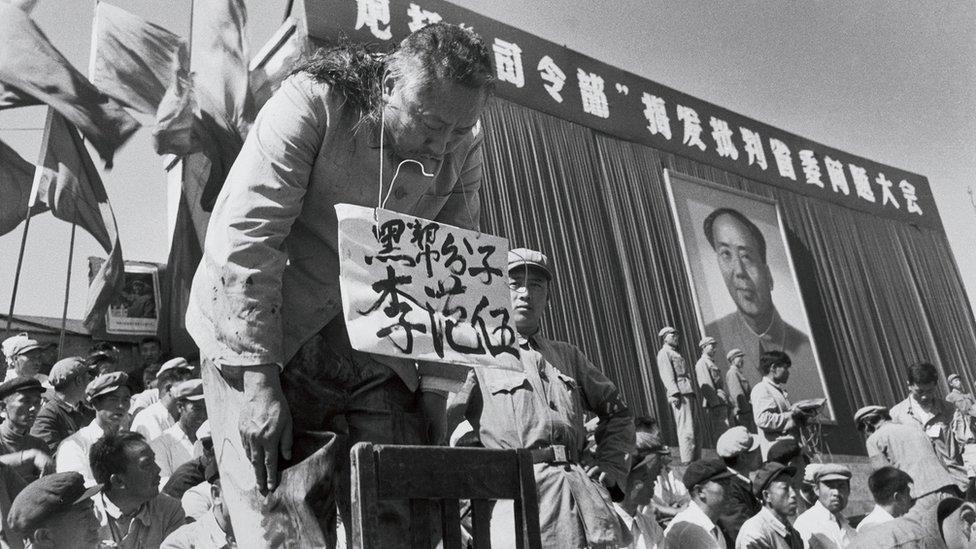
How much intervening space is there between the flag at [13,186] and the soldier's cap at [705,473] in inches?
243

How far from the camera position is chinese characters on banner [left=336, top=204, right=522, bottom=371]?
1864 mm

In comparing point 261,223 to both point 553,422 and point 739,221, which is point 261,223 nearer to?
point 553,422

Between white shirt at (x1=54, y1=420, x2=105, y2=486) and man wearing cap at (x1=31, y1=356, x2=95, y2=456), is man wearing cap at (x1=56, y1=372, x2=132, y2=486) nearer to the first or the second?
white shirt at (x1=54, y1=420, x2=105, y2=486)

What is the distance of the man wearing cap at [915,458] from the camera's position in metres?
5.75

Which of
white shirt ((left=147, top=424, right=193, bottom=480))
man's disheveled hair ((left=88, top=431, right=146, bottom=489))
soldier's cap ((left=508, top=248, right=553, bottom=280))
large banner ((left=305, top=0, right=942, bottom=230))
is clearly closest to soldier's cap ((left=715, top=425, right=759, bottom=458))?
soldier's cap ((left=508, top=248, right=553, bottom=280))

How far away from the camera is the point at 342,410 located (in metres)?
2.02

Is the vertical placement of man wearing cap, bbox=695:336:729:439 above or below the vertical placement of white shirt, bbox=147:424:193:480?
above

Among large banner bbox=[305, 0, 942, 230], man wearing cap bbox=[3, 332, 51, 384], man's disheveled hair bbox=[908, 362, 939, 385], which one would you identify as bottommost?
man's disheveled hair bbox=[908, 362, 939, 385]

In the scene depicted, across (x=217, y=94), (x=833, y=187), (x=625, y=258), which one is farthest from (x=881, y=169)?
(x=217, y=94)

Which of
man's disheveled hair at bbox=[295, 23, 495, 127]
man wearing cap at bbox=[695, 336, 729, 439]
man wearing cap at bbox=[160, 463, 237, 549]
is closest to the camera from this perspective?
man's disheveled hair at bbox=[295, 23, 495, 127]

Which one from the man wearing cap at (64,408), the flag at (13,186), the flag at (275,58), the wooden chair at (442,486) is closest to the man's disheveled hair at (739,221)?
the flag at (275,58)

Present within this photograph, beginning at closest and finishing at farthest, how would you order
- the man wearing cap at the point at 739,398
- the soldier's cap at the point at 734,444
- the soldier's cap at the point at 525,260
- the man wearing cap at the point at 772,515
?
the soldier's cap at the point at 525,260 < the man wearing cap at the point at 772,515 < the soldier's cap at the point at 734,444 < the man wearing cap at the point at 739,398

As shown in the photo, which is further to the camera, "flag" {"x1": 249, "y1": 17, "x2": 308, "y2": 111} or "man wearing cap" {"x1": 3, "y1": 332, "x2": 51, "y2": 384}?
"flag" {"x1": 249, "y1": 17, "x2": 308, "y2": 111}

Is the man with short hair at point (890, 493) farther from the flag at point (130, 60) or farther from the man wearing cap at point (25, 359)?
the flag at point (130, 60)
